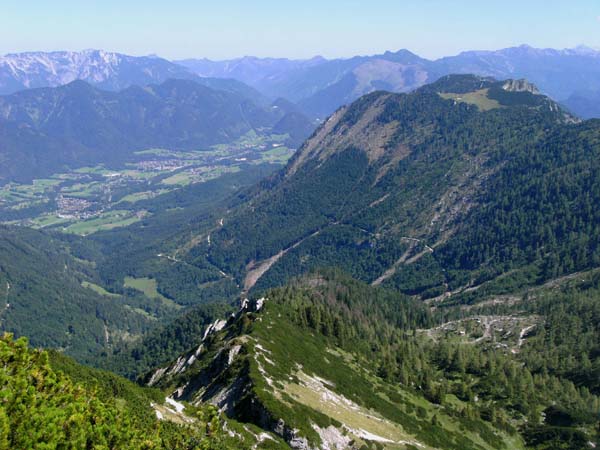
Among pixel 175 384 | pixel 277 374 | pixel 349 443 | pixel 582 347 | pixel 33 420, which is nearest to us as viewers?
pixel 33 420

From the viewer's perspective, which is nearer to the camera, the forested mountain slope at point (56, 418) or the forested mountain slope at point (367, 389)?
the forested mountain slope at point (56, 418)

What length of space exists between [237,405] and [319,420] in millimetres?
→ 16922

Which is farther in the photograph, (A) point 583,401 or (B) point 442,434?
(A) point 583,401

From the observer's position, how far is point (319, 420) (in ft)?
332

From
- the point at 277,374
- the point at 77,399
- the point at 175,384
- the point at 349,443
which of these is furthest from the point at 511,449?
the point at 77,399

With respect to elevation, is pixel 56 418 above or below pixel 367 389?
above

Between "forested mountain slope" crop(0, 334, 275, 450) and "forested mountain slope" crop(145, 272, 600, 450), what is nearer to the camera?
"forested mountain slope" crop(0, 334, 275, 450)

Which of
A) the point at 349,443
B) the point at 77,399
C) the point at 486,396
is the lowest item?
the point at 486,396

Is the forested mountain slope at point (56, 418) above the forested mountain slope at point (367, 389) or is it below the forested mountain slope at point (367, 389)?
above

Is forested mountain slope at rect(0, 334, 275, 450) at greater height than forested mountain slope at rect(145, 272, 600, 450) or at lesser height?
greater

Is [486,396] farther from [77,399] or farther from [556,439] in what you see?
[77,399]

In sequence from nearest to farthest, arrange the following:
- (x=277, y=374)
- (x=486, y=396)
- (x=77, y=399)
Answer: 1. (x=77, y=399)
2. (x=277, y=374)
3. (x=486, y=396)

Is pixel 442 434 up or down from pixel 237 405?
down

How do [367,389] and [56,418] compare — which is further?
[367,389]
